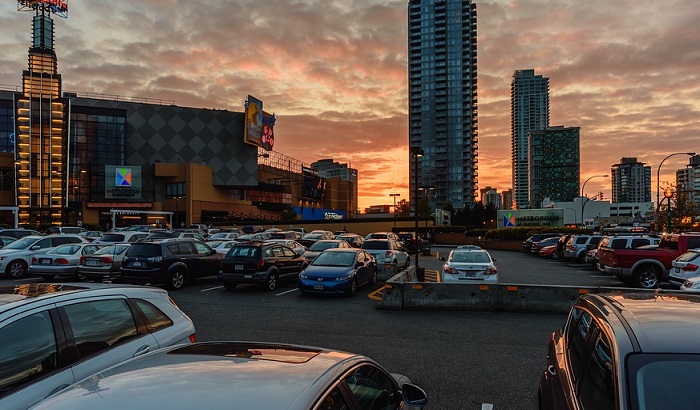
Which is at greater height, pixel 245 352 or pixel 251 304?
pixel 245 352

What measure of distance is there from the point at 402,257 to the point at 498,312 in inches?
409

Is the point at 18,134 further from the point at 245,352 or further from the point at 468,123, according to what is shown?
the point at 468,123

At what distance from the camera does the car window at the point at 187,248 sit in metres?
15.9

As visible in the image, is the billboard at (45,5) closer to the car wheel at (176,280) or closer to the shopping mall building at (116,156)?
the shopping mall building at (116,156)

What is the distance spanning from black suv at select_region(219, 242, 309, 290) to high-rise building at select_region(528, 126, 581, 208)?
15916 centimetres

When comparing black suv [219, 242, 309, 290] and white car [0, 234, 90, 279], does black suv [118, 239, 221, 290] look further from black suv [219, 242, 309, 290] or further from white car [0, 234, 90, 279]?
white car [0, 234, 90, 279]

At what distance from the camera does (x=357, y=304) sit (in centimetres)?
1288

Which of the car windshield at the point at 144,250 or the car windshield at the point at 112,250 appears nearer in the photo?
the car windshield at the point at 144,250

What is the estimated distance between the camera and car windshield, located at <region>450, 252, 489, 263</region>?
49.2 ft

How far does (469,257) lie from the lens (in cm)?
1527

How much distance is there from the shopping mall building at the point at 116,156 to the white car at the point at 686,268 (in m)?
59.2

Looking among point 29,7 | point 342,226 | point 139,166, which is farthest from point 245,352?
point 29,7

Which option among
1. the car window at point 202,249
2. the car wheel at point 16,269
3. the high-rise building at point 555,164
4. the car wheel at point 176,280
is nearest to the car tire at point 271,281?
the car wheel at point 176,280

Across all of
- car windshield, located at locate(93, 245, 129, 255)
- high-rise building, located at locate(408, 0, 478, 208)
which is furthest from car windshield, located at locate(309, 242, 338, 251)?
high-rise building, located at locate(408, 0, 478, 208)
